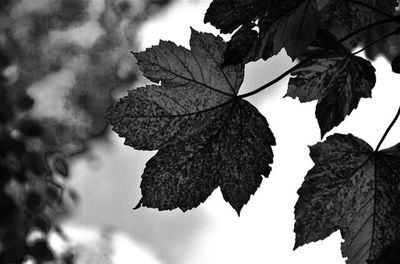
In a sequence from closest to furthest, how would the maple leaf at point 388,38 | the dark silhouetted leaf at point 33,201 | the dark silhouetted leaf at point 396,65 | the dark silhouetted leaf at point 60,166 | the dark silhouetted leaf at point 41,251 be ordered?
the dark silhouetted leaf at point 396,65 → the maple leaf at point 388,38 → the dark silhouetted leaf at point 41,251 → the dark silhouetted leaf at point 33,201 → the dark silhouetted leaf at point 60,166

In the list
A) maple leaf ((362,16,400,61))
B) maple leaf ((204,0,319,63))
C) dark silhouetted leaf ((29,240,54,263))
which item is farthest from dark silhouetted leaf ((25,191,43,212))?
maple leaf ((204,0,319,63))

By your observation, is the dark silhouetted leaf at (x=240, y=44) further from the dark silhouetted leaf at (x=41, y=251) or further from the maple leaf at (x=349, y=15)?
the dark silhouetted leaf at (x=41, y=251)

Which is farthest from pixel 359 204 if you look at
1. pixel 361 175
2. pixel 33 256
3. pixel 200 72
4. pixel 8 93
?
pixel 8 93

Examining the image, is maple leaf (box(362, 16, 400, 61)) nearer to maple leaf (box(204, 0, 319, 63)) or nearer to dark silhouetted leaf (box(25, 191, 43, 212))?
maple leaf (box(204, 0, 319, 63))

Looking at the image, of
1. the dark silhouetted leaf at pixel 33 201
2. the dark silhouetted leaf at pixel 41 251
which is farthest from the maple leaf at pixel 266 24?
the dark silhouetted leaf at pixel 33 201

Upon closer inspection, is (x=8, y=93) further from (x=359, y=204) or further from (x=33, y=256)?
(x=359, y=204)
